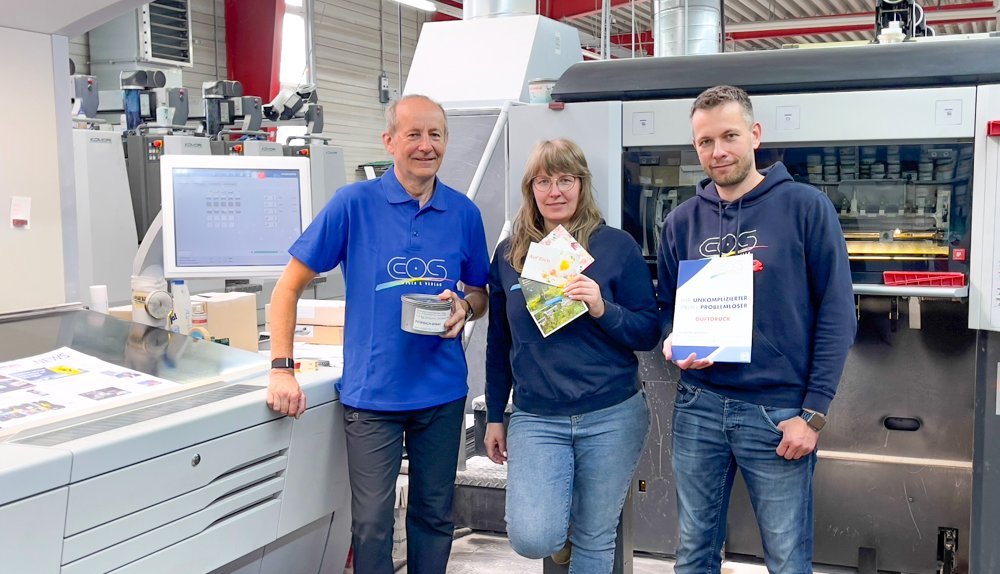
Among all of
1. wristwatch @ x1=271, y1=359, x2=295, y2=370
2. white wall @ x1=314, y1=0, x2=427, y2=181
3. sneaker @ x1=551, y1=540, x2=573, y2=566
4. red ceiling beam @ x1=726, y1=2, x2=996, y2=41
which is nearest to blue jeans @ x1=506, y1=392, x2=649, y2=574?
sneaker @ x1=551, y1=540, x2=573, y2=566

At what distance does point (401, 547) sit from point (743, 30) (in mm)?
11700

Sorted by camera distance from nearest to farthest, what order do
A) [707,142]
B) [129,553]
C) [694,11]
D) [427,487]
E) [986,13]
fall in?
[129,553], [707,142], [427,487], [694,11], [986,13]

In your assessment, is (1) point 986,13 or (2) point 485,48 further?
(1) point 986,13

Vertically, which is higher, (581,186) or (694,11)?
(694,11)

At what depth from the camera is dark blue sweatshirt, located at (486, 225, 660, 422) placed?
2.26 metres

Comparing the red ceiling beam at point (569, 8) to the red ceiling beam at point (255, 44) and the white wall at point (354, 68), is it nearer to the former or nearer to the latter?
the white wall at point (354, 68)

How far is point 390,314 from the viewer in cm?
223

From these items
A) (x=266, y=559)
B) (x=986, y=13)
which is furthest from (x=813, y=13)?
(x=266, y=559)

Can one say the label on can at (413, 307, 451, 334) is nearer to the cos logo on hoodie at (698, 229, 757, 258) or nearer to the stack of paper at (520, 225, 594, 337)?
the stack of paper at (520, 225, 594, 337)

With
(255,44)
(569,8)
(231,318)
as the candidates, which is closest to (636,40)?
(569,8)

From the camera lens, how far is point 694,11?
244 inches

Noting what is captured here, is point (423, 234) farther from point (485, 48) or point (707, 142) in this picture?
point (485, 48)

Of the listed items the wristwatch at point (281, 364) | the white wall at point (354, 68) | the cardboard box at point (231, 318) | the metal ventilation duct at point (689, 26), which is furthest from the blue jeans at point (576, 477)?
the white wall at point (354, 68)

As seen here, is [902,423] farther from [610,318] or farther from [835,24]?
[835,24]
